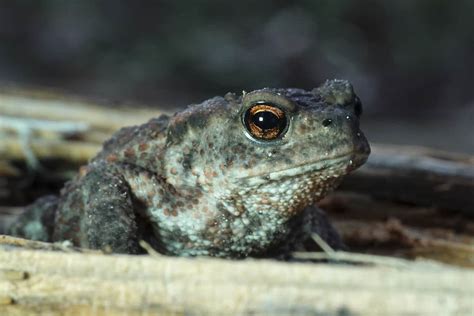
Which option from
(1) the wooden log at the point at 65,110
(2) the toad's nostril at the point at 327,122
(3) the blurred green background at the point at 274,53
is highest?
(3) the blurred green background at the point at 274,53

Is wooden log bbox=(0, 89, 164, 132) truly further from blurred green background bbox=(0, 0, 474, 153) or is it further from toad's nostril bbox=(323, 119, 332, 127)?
blurred green background bbox=(0, 0, 474, 153)

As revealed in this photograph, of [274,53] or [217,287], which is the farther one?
[274,53]

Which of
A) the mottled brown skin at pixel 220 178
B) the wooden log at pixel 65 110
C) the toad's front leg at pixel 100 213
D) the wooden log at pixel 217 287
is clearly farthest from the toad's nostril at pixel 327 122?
the wooden log at pixel 65 110

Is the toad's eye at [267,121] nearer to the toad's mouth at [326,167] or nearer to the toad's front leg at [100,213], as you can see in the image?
the toad's mouth at [326,167]

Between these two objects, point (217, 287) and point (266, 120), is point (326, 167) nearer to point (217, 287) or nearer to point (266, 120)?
point (266, 120)

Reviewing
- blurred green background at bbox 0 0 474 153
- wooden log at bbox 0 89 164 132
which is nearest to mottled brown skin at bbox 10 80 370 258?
wooden log at bbox 0 89 164 132

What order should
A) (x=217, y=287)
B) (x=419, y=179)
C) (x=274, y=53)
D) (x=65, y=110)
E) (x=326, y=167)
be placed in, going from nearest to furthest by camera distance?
(x=217, y=287)
(x=326, y=167)
(x=419, y=179)
(x=65, y=110)
(x=274, y=53)

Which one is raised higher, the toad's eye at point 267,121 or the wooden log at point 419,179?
the wooden log at point 419,179

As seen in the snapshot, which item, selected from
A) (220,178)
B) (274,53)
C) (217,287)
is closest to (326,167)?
(220,178)
